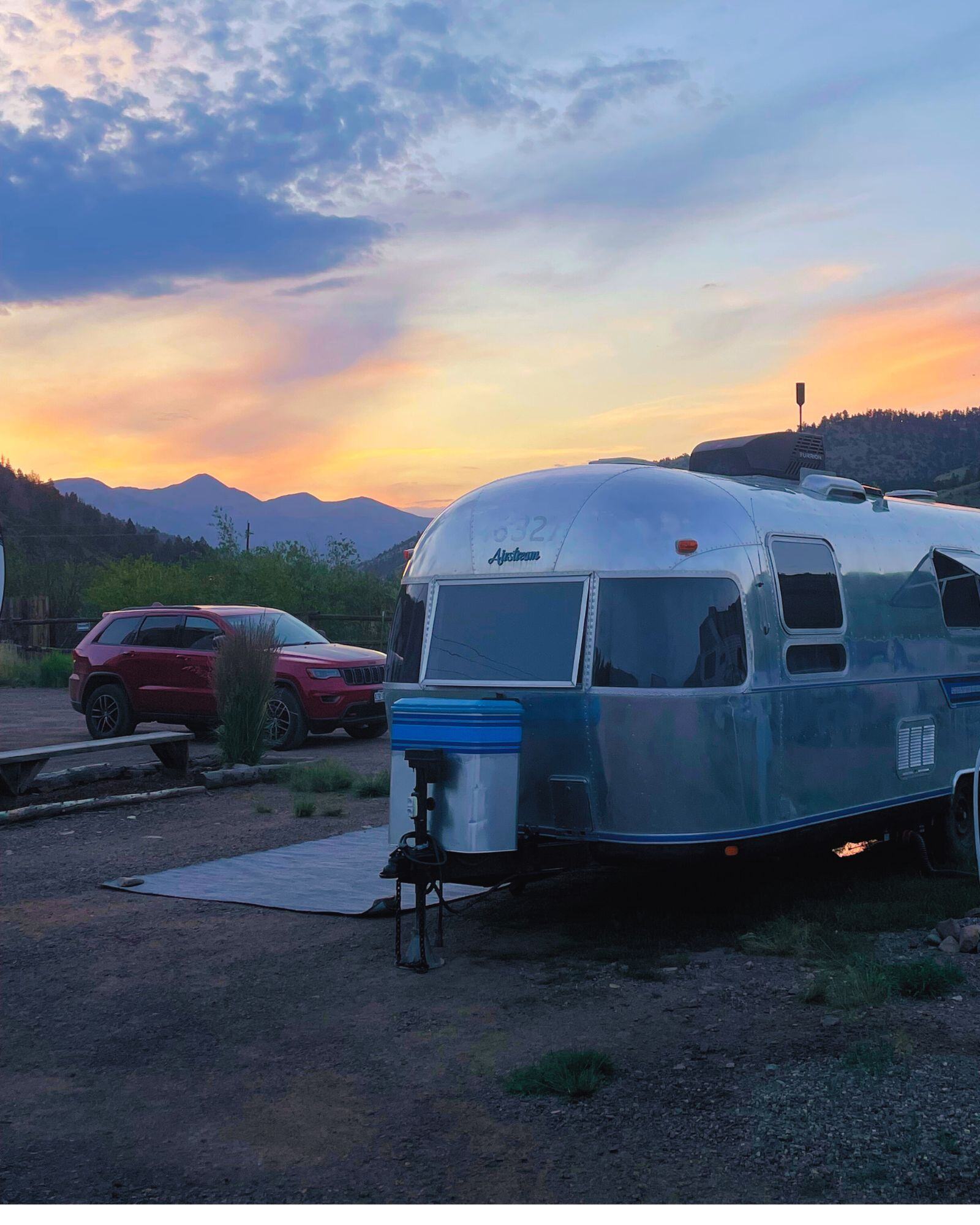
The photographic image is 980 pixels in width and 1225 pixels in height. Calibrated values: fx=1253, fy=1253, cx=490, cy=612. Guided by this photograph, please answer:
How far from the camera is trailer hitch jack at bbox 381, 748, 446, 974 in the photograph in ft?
19.7

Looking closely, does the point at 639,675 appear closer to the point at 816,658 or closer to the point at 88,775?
the point at 816,658

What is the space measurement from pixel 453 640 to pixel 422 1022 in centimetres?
212

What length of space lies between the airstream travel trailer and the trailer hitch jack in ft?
0.05

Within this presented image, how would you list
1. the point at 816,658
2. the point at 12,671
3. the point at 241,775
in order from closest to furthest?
the point at 816,658 → the point at 241,775 → the point at 12,671

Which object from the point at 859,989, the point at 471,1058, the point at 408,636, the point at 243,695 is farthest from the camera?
the point at 243,695

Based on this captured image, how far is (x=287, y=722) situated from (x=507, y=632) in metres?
9.08

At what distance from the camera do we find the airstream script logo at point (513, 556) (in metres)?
6.59

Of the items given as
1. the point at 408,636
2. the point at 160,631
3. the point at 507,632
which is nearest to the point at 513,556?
the point at 507,632

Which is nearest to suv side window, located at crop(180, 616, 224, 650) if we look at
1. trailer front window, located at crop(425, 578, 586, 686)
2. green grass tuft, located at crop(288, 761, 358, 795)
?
green grass tuft, located at crop(288, 761, 358, 795)

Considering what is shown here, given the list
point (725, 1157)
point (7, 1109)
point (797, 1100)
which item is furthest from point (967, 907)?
point (7, 1109)

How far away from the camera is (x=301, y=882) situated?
8.20 meters

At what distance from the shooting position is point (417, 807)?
6031 mm

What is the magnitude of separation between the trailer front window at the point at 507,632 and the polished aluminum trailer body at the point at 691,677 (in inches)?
0.9

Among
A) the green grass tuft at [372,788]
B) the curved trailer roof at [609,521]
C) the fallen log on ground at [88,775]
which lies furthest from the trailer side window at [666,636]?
the fallen log on ground at [88,775]
